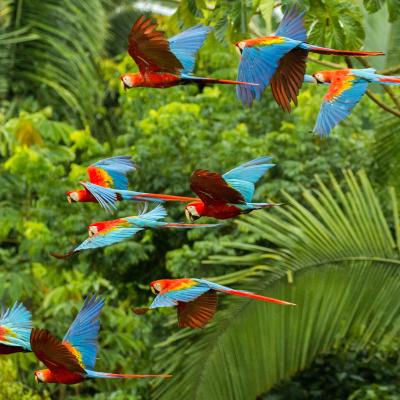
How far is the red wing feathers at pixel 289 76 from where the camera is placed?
2.22 metres

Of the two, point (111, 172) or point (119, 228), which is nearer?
point (119, 228)

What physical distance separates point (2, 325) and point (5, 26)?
8486mm

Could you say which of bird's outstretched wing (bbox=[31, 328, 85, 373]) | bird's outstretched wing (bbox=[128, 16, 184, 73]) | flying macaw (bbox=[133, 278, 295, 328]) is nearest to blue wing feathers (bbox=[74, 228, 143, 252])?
flying macaw (bbox=[133, 278, 295, 328])

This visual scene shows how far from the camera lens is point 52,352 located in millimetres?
2100

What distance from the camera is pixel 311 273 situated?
549 cm

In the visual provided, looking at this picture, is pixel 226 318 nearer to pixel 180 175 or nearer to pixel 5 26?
pixel 180 175

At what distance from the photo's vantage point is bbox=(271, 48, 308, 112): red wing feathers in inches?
87.3

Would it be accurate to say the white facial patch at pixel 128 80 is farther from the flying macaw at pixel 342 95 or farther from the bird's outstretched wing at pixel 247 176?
the flying macaw at pixel 342 95

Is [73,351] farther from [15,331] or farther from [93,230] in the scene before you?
[93,230]

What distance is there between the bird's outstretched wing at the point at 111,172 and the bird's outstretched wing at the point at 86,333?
0.28 metres

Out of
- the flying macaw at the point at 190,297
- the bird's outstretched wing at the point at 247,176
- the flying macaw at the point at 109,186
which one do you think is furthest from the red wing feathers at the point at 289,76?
the flying macaw at the point at 190,297

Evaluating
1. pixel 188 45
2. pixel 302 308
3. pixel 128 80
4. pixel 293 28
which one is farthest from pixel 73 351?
pixel 302 308

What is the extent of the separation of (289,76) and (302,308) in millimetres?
3365

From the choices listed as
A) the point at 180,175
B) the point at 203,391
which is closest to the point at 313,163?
the point at 180,175
